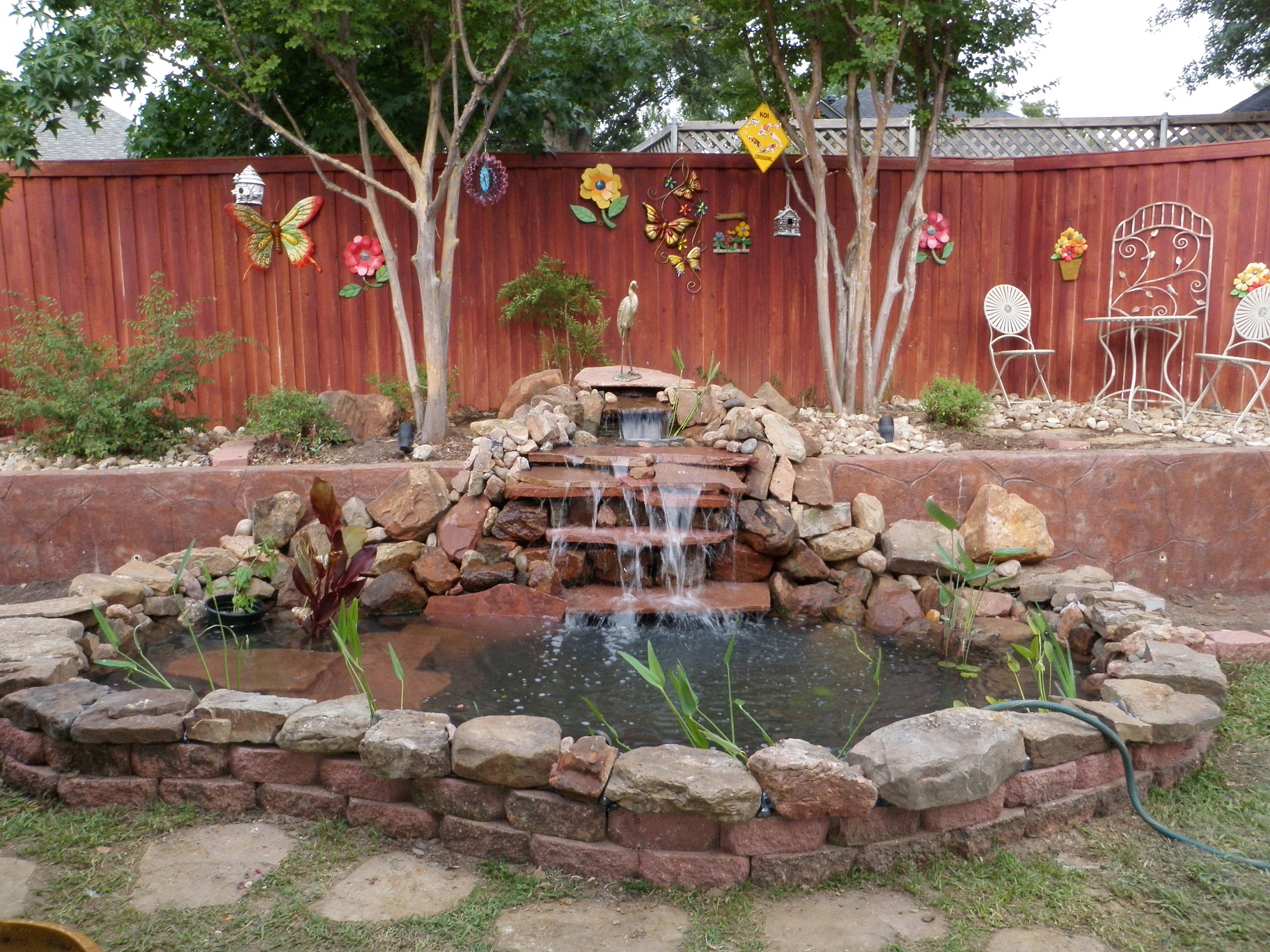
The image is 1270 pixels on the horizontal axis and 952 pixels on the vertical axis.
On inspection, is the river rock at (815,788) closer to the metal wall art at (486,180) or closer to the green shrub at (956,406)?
the green shrub at (956,406)

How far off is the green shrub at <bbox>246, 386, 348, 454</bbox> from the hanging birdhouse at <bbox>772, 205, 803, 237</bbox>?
11.5ft

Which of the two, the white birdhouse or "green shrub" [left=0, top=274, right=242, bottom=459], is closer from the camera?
"green shrub" [left=0, top=274, right=242, bottom=459]

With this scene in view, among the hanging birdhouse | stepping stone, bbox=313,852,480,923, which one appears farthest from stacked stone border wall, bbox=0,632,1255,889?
the hanging birdhouse

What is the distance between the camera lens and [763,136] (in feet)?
22.0

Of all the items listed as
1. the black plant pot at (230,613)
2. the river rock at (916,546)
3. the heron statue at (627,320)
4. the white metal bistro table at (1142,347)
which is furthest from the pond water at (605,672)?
the white metal bistro table at (1142,347)

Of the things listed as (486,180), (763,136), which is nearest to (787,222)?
(763,136)

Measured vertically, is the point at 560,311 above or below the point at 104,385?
above

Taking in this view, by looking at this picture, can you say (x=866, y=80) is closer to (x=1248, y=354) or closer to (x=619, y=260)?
(x=619, y=260)

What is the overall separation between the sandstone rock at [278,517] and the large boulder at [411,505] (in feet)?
1.18

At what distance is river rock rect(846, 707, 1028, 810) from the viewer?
227 cm

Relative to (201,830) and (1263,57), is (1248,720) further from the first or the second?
(1263,57)

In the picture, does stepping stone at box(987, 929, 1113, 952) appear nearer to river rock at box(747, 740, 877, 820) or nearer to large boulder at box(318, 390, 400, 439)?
river rock at box(747, 740, 877, 820)

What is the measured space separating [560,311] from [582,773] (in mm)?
5062

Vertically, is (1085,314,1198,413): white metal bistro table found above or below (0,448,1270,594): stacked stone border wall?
above
